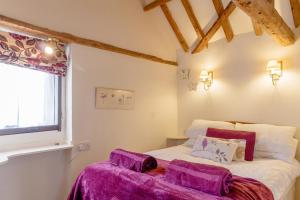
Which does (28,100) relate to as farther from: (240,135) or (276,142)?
(276,142)

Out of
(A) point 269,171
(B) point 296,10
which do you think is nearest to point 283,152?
(A) point 269,171

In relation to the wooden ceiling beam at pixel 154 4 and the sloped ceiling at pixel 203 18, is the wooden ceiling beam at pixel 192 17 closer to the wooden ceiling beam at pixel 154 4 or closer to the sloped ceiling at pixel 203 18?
the sloped ceiling at pixel 203 18

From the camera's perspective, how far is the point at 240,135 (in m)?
2.74

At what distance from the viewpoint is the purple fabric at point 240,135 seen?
257 cm

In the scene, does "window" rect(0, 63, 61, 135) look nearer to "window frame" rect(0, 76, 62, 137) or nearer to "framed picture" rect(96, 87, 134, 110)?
"window frame" rect(0, 76, 62, 137)

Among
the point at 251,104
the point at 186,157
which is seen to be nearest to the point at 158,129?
the point at 186,157

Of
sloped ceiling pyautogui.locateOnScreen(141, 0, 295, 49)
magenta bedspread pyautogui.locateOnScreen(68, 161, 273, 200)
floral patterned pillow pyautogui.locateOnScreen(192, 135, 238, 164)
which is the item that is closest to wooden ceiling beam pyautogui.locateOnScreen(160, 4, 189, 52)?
sloped ceiling pyautogui.locateOnScreen(141, 0, 295, 49)

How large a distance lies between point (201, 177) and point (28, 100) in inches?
79.2

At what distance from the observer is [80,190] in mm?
2193

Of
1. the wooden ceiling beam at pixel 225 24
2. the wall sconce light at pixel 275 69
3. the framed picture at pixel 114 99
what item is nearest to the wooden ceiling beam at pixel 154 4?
the wooden ceiling beam at pixel 225 24

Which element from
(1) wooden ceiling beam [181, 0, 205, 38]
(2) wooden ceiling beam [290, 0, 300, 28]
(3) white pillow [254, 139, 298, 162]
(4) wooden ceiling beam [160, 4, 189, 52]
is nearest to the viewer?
(3) white pillow [254, 139, 298, 162]

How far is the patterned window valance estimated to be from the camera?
222 centimetres

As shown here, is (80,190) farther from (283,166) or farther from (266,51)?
(266,51)

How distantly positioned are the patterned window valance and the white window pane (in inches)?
5.9
